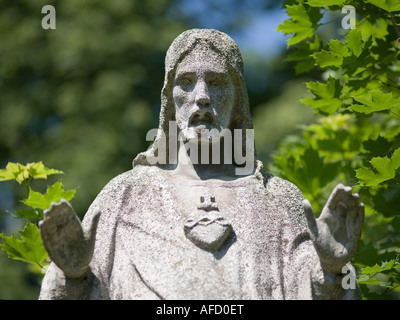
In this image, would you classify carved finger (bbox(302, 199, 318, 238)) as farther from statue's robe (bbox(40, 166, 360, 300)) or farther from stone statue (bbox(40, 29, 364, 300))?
statue's robe (bbox(40, 166, 360, 300))

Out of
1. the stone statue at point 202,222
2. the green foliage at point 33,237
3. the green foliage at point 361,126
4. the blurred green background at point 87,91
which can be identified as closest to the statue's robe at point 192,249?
the stone statue at point 202,222

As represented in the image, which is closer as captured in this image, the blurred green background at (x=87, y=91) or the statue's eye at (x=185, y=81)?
the statue's eye at (x=185, y=81)

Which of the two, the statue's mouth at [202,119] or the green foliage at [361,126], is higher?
the green foliage at [361,126]

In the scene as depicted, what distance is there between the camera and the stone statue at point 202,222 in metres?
4.38

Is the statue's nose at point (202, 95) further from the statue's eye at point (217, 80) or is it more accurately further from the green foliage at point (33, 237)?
the green foliage at point (33, 237)

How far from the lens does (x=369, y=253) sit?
5.96 m

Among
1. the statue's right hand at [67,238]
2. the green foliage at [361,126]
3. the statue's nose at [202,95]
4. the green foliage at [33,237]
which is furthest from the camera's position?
the green foliage at [361,126]

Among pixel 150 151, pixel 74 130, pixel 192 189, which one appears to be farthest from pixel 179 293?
pixel 74 130

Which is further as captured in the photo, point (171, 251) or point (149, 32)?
point (149, 32)

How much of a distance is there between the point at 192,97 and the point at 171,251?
90 cm

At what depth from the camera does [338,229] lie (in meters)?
4.38

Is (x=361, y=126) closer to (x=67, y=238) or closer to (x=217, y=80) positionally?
(x=217, y=80)

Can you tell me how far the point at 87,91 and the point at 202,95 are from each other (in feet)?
35.5
